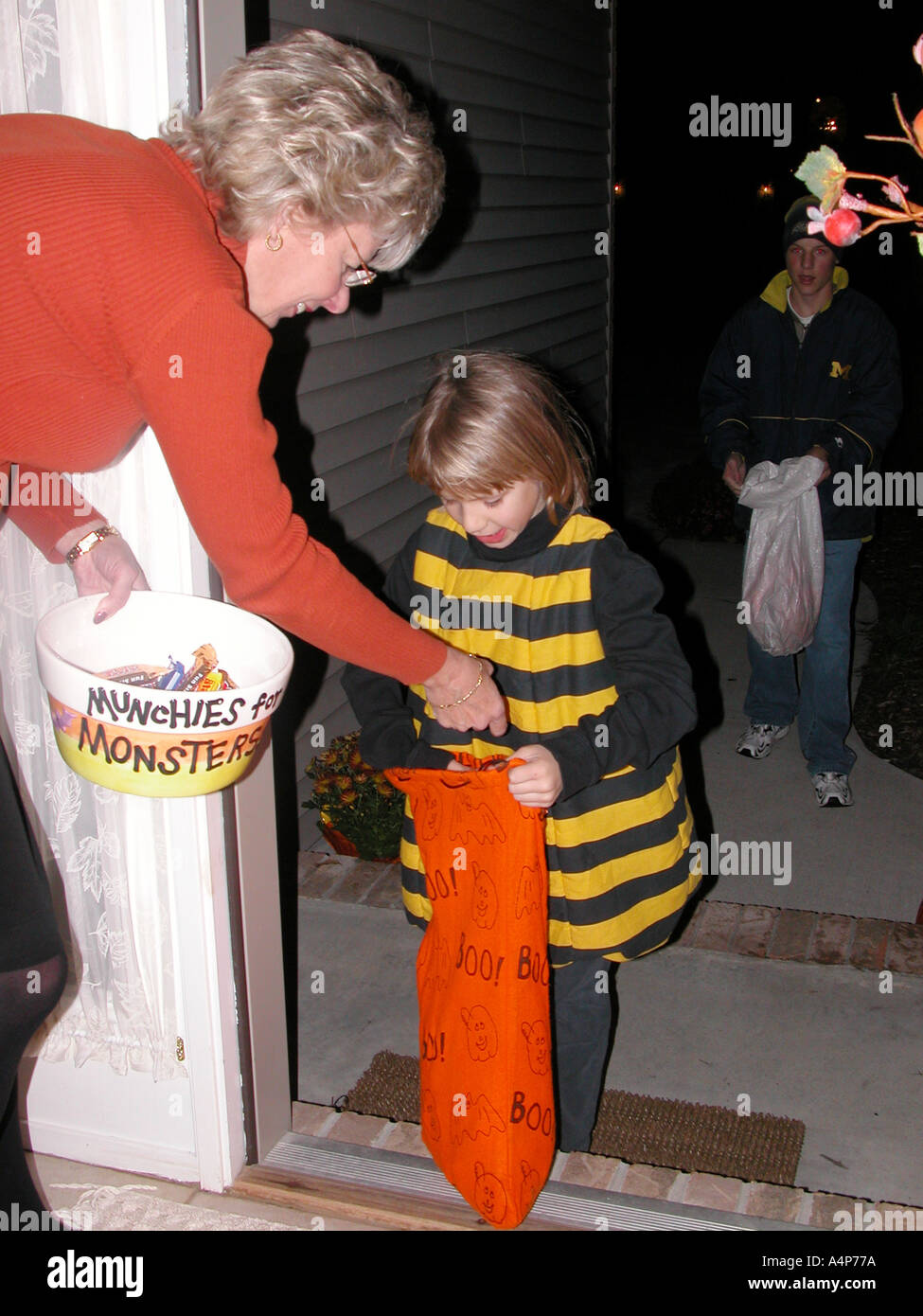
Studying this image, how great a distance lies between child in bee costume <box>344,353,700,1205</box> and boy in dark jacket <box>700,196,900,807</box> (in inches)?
87.7

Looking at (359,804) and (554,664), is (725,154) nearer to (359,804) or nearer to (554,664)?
(359,804)

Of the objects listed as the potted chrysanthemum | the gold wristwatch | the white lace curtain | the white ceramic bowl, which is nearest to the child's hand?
the white ceramic bowl

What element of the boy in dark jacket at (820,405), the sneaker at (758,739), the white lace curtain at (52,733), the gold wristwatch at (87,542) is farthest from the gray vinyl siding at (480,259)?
the gold wristwatch at (87,542)

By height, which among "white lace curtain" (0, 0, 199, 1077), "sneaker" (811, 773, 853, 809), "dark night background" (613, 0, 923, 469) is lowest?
"sneaker" (811, 773, 853, 809)

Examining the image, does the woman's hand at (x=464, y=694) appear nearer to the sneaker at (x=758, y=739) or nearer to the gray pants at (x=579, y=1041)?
the gray pants at (x=579, y=1041)

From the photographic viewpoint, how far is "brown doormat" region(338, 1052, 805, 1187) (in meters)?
2.88

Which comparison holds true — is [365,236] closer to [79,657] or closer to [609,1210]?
[79,657]

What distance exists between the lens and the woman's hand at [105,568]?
2129 millimetres

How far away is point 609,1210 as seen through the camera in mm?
2482

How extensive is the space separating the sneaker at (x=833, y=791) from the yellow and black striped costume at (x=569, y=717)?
2335 mm

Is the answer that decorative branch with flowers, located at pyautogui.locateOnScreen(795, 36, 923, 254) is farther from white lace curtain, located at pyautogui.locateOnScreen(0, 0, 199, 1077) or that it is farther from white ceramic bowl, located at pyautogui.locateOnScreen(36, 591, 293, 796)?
white lace curtain, located at pyautogui.locateOnScreen(0, 0, 199, 1077)

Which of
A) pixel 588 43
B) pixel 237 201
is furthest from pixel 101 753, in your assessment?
pixel 588 43

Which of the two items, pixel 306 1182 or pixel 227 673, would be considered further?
pixel 306 1182
